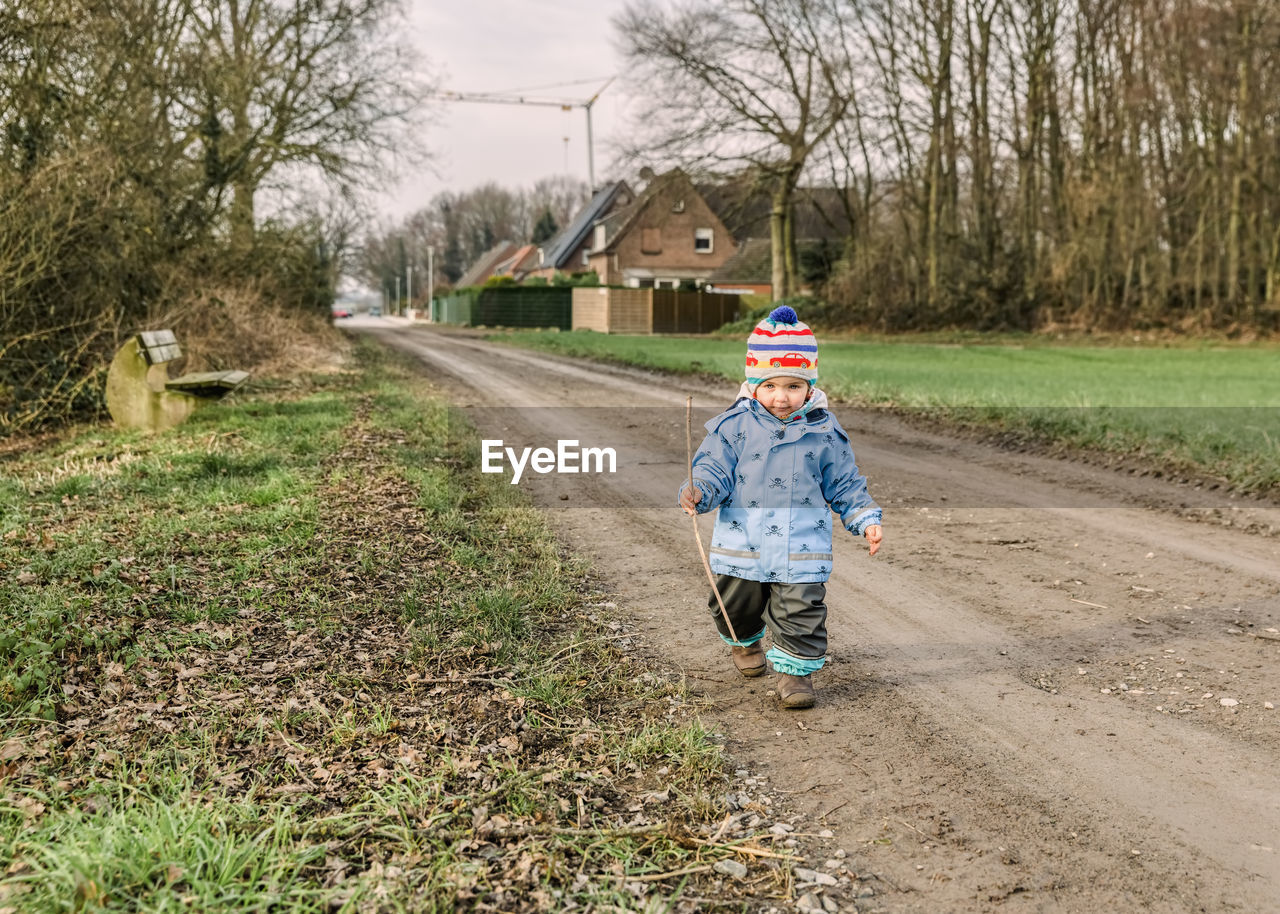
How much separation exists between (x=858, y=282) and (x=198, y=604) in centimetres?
3543

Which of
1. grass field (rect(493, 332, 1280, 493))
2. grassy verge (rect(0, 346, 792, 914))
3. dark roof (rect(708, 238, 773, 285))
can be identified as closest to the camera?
grassy verge (rect(0, 346, 792, 914))

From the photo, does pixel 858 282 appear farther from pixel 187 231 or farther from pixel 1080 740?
pixel 1080 740

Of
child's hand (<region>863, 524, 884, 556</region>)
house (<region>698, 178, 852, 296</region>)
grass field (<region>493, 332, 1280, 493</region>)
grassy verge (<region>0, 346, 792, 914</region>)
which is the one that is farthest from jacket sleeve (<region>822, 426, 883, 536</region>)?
house (<region>698, 178, 852, 296</region>)

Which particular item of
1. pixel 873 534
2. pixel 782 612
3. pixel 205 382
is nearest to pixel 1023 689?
pixel 873 534

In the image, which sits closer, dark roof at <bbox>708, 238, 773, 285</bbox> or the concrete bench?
the concrete bench

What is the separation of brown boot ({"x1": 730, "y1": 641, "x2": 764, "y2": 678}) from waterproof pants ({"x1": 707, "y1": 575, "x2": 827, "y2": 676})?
0.59ft

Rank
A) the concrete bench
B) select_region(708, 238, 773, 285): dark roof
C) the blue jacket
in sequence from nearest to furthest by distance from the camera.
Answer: the blue jacket < the concrete bench < select_region(708, 238, 773, 285): dark roof

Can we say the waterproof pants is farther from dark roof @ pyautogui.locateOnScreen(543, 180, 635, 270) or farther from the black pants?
dark roof @ pyautogui.locateOnScreen(543, 180, 635, 270)

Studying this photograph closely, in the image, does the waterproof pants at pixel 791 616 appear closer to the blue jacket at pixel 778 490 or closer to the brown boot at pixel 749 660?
the blue jacket at pixel 778 490

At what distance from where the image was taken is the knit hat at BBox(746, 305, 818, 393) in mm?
4250

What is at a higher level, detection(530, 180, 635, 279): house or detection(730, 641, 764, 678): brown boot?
detection(530, 180, 635, 279): house

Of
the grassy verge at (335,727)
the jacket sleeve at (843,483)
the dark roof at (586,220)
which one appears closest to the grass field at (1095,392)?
the jacket sleeve at (843,483)

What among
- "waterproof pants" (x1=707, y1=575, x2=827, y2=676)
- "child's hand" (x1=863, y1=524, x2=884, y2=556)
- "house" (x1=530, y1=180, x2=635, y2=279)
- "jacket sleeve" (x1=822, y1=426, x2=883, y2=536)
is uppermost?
"house" (x1=530, y1=180, x2=635, y2=279)

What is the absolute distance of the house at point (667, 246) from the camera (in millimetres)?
61594
